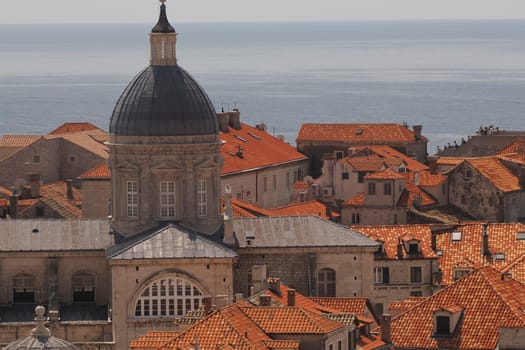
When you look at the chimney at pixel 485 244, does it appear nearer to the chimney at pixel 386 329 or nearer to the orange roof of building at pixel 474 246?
the orange roof of building at pixel 474 246

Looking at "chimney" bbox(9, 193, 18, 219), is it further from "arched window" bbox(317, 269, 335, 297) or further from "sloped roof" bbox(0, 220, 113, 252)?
"arched window" bbox(317, 269, 335, 297)

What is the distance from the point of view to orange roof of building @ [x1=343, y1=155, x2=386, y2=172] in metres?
108

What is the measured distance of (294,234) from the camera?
74.1 meters

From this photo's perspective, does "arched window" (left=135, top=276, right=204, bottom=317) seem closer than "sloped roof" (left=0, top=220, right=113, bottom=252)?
Yes

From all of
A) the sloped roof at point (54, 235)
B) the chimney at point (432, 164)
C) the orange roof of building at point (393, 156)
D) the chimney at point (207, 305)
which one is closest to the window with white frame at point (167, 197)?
the sloped roof at point (54, 235)

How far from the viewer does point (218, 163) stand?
244 ft

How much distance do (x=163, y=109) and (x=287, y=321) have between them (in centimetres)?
2111

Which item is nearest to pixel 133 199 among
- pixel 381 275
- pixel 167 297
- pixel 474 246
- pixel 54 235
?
pixel 54 235

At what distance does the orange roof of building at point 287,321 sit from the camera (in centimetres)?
5341

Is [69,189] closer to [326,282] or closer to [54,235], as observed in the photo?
[54,235]

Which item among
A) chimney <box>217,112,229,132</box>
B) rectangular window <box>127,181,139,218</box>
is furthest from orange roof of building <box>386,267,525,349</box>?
chimney <box>217,112,229,132</box>

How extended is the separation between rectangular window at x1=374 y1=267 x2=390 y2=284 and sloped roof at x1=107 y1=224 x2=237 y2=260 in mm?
8383

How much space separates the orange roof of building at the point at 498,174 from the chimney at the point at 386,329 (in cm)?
4642

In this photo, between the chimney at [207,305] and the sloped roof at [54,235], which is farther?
the sloped roof at [54,235]
